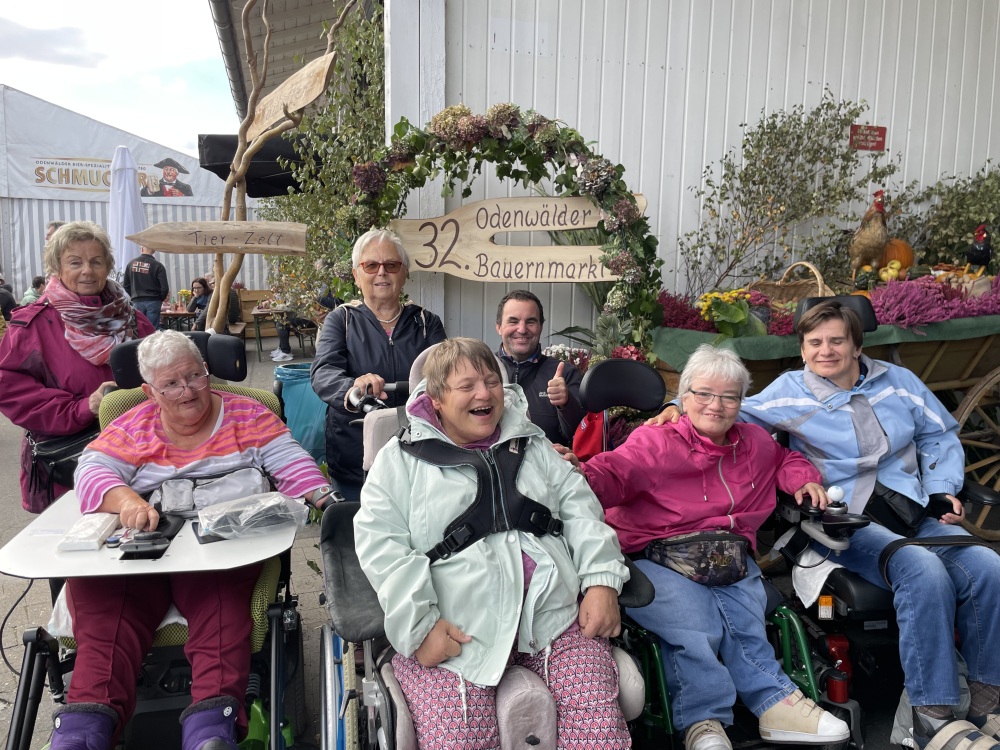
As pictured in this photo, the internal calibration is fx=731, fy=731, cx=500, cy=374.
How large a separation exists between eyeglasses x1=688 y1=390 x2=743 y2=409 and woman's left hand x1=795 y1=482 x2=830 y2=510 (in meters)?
0.41

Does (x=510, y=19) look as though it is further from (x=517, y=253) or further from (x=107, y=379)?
(x=107, y=379)

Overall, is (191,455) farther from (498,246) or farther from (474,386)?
(498,246)

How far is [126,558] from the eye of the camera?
2029mm

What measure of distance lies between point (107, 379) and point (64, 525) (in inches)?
39.7

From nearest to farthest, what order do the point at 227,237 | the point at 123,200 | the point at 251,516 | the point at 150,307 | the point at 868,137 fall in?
1. the point at 251,516
2. the point at 227,237
3. the point at 868,137
4. the point at 123,200
5. the point at 150,307

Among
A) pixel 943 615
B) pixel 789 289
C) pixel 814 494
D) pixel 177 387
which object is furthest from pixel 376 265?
pixel 789 289

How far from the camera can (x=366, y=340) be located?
10.8 ft

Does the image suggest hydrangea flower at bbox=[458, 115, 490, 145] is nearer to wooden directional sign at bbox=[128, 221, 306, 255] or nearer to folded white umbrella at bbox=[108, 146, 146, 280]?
wooden directional sign at bbox=[128, 221, 306, 255]

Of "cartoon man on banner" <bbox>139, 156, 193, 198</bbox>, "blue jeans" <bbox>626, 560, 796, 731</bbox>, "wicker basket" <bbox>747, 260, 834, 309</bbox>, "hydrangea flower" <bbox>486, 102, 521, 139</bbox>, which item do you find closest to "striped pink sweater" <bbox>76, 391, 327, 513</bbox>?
"blue jeans" <bbox>626, 560, 796, 731</bbox>

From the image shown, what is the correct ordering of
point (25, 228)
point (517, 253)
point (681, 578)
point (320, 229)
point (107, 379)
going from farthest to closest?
point (25, 228)
point (320, 229)
point (517, 253)
point (107, 379)
point (681, 578)

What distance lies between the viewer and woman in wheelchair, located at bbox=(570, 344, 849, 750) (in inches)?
86.7

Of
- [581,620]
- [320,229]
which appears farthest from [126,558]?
[320,229]

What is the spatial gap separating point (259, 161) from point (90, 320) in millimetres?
4460

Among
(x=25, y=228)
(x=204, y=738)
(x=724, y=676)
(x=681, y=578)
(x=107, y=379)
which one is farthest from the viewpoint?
(x=25, y=228)
